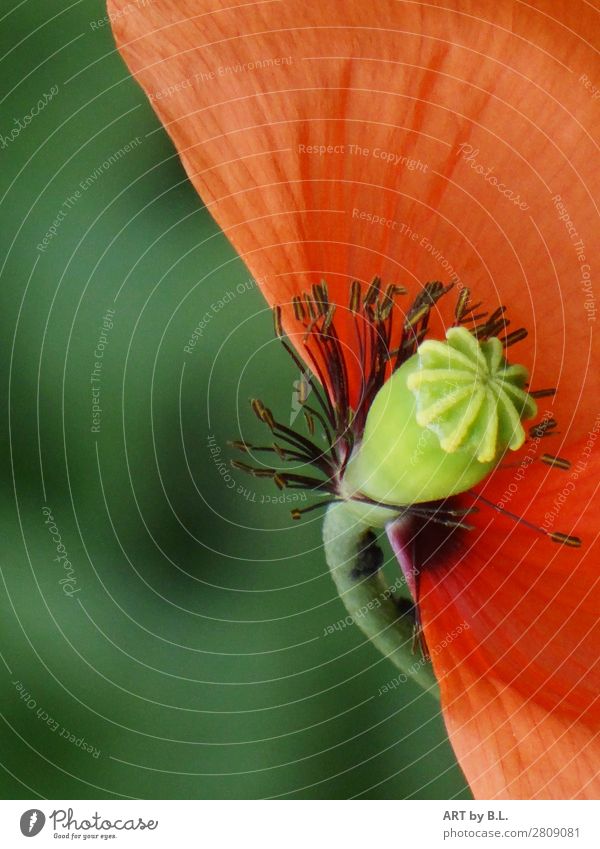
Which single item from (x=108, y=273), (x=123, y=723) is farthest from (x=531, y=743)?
(x=108, y=273)

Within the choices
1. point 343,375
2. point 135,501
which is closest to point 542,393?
point 343,375

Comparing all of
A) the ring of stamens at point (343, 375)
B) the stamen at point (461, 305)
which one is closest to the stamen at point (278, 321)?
the ring of stamens at point (343, 375)

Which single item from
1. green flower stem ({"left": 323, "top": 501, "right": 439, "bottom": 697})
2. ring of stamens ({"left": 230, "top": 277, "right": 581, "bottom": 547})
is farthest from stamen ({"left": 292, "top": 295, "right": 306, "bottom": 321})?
green flower stem ({"left": 323, "top": 501, "right": 439, "bottom": 697})

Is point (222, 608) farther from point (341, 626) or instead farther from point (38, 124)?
point (38, 124)

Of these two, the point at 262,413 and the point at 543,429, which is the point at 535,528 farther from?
the point at 262,413

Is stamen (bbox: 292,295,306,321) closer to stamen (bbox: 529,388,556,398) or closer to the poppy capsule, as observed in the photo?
the poppy capsule
